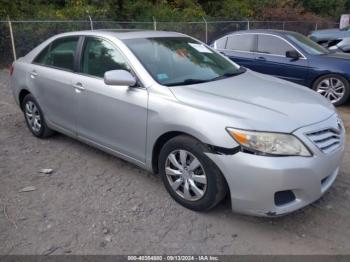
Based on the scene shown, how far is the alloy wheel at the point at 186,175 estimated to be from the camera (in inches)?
126

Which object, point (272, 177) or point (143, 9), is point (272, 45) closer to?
point (272, 177)

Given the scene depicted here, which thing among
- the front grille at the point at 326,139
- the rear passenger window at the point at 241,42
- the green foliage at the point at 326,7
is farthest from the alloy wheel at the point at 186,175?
the green foliage at the point at 326,7

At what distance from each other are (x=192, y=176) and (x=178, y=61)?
52.9 inches

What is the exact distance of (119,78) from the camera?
3.50 metres

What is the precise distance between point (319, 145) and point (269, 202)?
2.10 ft

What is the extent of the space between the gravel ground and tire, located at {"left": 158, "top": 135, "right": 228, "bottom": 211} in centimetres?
15

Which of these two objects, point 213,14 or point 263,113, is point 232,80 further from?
point 213,14

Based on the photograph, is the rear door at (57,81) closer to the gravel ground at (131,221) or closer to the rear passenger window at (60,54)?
the rear passenger window at (60,54)

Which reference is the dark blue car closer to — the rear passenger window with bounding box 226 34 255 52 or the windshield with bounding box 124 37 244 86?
the rear passenger window with bounding box 226 34 255 52

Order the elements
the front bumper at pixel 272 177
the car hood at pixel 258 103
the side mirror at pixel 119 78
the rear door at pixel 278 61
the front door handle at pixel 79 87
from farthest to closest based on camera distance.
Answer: the rear door at pixel 278 61 → the front door handle at pixel 79 87 → the side mirror at pixel 119 78 → the car hood at pixel 258 103 → the front bumper at pixel 272 177

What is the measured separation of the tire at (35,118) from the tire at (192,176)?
234 cm

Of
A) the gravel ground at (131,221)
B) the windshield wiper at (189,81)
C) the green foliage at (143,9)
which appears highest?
the green foliage at (143,9)

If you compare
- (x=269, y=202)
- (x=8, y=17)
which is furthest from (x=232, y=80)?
(x=8, y=17)

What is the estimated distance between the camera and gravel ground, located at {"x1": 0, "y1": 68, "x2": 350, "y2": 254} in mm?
2953
